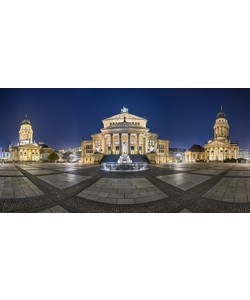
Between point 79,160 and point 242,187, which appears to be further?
point 79,160

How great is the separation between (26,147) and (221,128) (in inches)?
261

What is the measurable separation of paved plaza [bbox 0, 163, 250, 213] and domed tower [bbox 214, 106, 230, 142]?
4.82ft

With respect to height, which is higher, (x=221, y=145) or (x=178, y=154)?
(x=221, y=145)

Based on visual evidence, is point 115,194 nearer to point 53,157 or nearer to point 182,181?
point 182,181

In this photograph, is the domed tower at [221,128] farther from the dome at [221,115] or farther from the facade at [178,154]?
the facade at [178,154]

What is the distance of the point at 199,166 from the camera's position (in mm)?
5973

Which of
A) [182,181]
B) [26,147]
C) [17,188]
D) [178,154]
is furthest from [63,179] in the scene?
[178,154]

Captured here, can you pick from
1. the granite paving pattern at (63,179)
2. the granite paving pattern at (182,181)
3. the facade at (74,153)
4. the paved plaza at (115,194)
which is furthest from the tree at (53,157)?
the granite paving pattern at (182,181)

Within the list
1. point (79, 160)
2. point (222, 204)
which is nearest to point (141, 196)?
point (222, 204)

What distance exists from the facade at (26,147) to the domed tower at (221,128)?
18.8ft

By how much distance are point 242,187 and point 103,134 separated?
488 cm

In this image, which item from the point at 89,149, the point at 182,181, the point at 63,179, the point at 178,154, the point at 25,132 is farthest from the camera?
the point at 178,154

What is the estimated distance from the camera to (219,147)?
18.5ft
